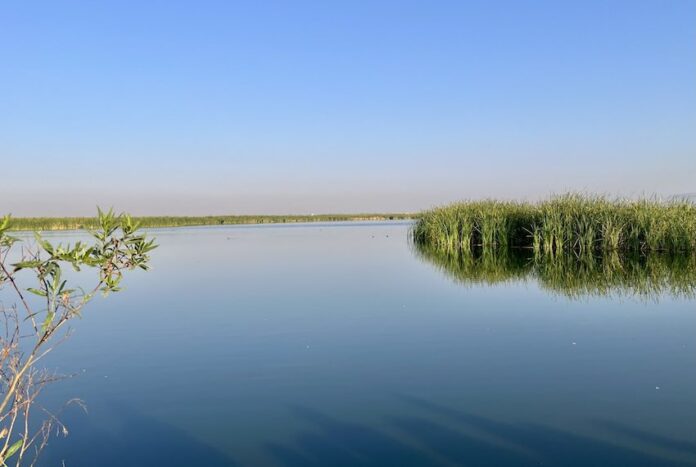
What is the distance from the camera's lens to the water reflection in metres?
12.1

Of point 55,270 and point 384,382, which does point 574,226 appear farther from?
point 55,270

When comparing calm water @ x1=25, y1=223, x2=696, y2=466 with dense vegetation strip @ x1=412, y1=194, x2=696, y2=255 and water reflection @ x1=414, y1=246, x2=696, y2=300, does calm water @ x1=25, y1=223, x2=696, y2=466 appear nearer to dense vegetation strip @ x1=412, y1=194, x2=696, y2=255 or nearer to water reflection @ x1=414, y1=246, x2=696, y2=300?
water reflection @ x1=414, y1=246, x2=696, y2=300

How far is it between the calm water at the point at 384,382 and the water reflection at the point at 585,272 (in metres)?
1.12

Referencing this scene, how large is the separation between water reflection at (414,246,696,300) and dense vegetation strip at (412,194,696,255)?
1109 millimetres

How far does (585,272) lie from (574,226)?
6.82m

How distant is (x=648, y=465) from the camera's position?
152 inches

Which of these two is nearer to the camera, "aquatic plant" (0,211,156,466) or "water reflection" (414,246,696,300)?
"aquatic plant" (0,211,156,466)

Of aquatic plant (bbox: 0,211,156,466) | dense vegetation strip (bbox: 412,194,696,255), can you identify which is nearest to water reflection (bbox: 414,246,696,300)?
dense vegetation strip (bbox: 412,194,696,255)

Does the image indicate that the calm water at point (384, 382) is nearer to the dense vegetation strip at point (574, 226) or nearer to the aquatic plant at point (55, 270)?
the aquatic plant at point (55, 270)

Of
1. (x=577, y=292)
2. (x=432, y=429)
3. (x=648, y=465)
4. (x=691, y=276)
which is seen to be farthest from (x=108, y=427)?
(x=691, y=276)

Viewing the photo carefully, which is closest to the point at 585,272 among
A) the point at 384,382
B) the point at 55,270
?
the point at 384,382

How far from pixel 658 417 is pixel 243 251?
74.8ft

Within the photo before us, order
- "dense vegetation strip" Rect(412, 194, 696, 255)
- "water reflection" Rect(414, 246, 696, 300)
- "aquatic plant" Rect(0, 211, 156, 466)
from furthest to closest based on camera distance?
"dense vegetation strip" Rect(412, 194, 696, 255) < "water reflection" Rect(414, 246, 696, 300) < "aquatic plant" Rect(0, 211, 156, 466)

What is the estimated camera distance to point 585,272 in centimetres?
1520
